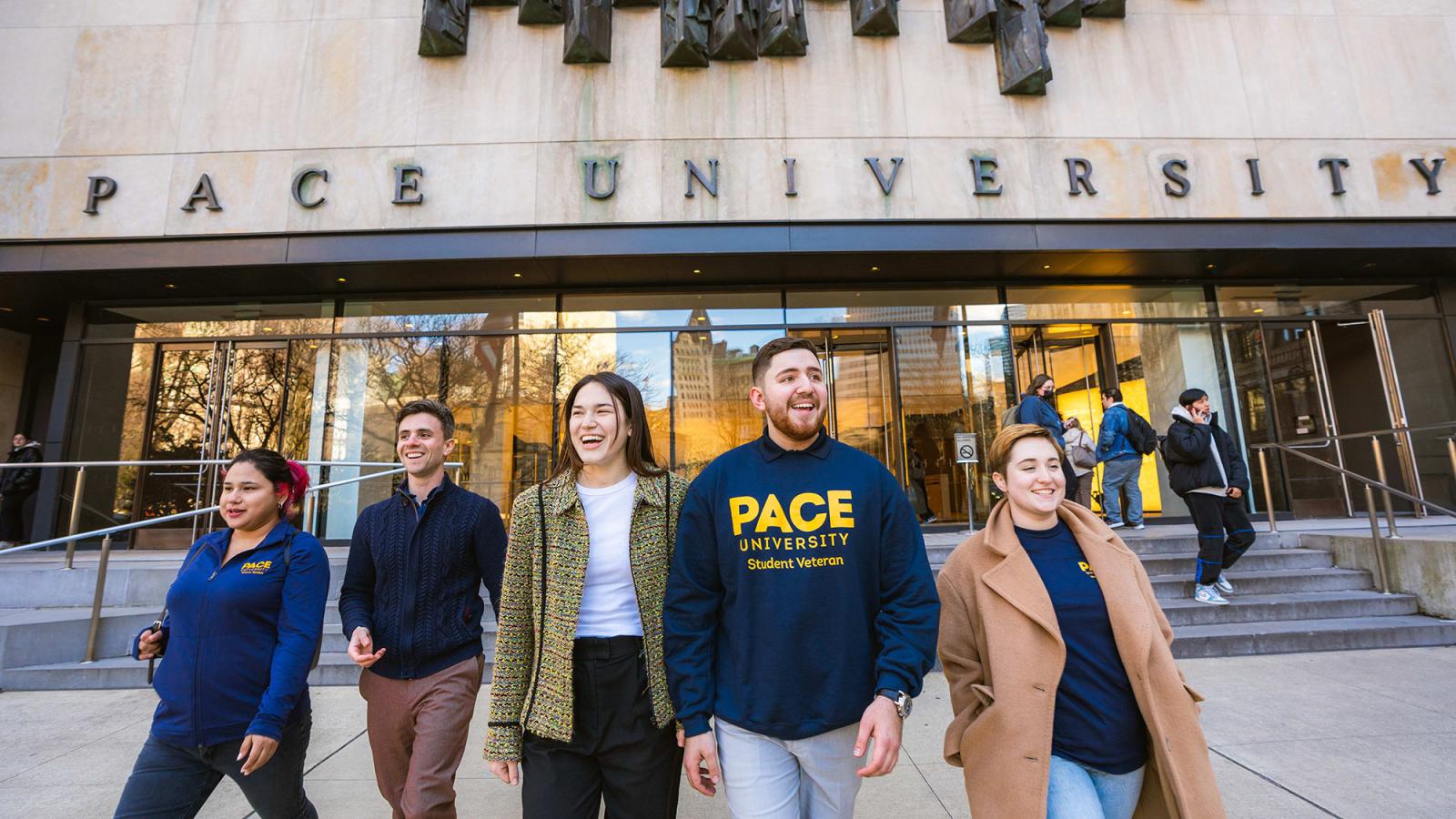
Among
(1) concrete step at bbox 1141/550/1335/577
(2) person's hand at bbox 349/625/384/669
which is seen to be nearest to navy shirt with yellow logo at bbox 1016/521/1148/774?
(2) person's hand at bbox 349/625/384/669

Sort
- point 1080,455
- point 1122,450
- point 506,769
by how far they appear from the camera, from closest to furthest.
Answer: point 506,769 → point 1080,455 → point 1122,450

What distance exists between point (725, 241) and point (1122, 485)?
22.7ft

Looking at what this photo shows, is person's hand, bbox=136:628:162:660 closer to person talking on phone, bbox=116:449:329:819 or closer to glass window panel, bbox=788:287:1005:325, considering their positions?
person talking on phone, bbox=116:449:329:819

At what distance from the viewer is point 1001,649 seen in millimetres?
1986

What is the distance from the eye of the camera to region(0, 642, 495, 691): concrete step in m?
5.04

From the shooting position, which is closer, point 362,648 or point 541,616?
point 541,616

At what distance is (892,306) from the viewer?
11102 millimetres

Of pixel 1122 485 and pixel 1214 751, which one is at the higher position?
pixel 1122 485

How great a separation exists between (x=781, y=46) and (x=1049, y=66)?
4.10m

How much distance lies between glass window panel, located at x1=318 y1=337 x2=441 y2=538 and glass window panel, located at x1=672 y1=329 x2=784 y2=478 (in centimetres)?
413

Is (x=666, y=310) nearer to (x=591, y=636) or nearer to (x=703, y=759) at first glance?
(x=591, y=636)

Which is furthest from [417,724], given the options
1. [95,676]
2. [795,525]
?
[95,676]

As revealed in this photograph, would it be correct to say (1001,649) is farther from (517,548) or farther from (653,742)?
(517,548)

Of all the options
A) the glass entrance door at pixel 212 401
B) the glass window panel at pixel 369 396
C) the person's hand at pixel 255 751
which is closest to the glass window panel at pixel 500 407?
the glass window panel at pixel 369 396
